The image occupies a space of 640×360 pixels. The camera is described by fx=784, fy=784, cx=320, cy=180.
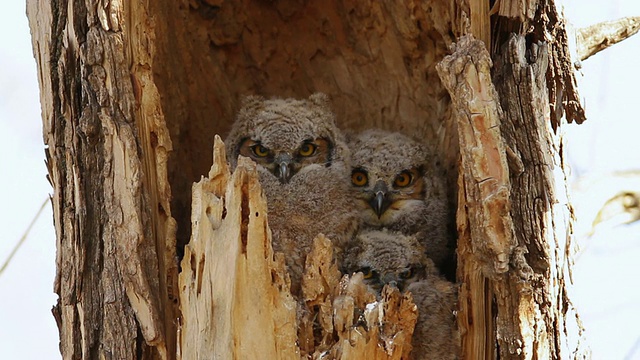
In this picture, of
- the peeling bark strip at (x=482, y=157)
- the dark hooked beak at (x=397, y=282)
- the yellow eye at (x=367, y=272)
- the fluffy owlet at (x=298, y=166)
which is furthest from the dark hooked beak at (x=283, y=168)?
the peeling bark strip at (x=482, y=157)

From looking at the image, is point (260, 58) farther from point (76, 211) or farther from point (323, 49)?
point (76, 211)

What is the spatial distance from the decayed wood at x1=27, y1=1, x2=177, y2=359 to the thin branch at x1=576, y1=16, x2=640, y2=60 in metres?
1.92

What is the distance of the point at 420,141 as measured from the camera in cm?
439

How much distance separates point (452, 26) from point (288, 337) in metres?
1.70

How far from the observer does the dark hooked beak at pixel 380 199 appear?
13.4 feet

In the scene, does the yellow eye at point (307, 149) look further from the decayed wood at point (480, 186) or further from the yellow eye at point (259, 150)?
the decayed wood at point (480, 186)

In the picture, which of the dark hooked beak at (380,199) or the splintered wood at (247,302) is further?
the dark hooked beak at (380,199)

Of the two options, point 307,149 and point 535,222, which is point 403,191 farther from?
point 535,222

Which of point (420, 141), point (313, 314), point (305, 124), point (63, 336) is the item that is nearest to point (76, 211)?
point (63, 336)

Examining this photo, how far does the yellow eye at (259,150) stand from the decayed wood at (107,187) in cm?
89

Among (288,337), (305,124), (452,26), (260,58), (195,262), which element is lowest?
(288,337)

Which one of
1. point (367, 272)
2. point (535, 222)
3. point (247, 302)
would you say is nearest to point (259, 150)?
point (367, 272)

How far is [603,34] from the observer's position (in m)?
3.70

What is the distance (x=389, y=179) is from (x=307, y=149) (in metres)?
0.48
